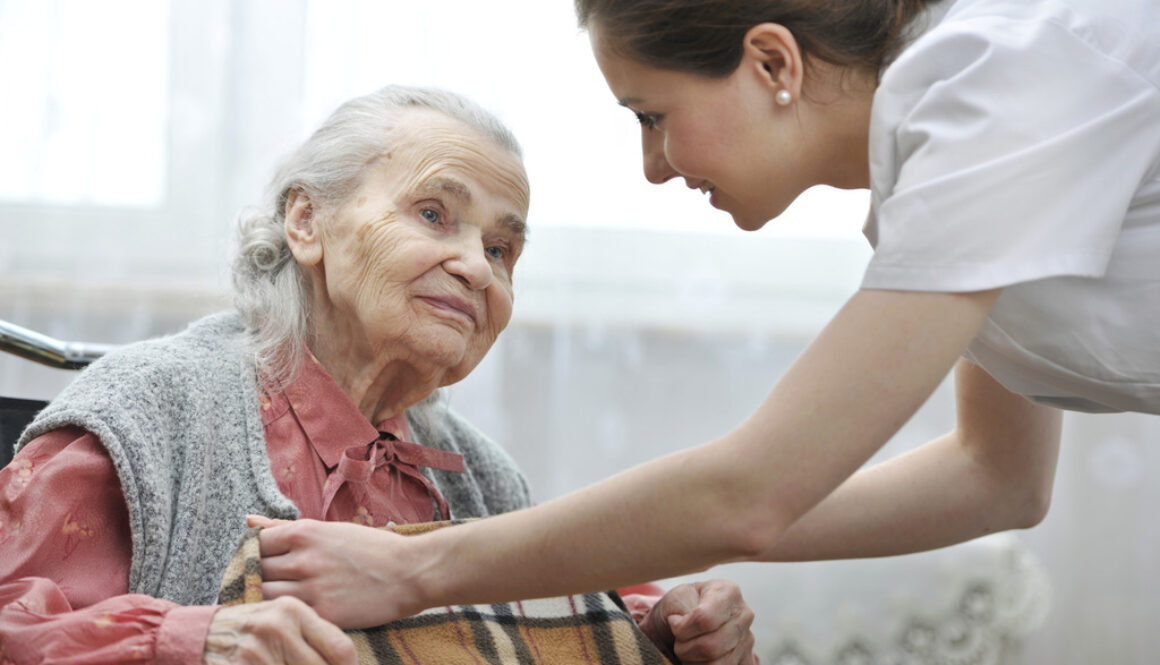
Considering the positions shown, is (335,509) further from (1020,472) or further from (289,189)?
(1020,472)

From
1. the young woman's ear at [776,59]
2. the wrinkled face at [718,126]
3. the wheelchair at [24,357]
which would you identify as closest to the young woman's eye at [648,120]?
the wrinkled face at [718,126]

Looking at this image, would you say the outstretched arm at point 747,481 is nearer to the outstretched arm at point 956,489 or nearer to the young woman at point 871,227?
the young woman at point 871,227

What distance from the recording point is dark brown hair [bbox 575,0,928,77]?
102 cm

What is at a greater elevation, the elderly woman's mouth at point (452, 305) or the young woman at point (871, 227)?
the young woman at point (871, 227)

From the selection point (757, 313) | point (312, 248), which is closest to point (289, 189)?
point (312, 248)

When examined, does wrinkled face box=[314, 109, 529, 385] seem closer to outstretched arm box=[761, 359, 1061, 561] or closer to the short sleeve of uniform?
outstretched arm box=[761, 359, 1061, 561]

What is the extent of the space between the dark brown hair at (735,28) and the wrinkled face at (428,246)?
39 centimetres

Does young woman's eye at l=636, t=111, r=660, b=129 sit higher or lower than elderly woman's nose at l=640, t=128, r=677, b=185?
higher

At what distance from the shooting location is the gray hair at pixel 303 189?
1.39m

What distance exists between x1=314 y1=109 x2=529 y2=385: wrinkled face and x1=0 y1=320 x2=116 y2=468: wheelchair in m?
0.35

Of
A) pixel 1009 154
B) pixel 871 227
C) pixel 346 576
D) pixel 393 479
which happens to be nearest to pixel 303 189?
pixel 393 479

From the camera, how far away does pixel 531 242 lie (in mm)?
2506

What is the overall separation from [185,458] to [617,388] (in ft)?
4.91

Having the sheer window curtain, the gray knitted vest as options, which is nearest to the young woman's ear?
the gray knitted vest
